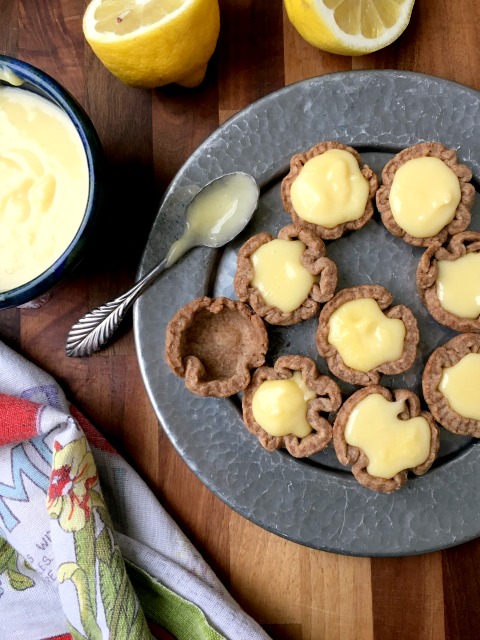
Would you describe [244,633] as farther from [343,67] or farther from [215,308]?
[343,67]

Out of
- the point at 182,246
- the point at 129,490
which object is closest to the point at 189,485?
the point at 129,490

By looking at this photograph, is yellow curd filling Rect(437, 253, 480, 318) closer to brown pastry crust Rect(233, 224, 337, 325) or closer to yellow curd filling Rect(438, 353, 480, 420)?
yellow curd filling Rect(438, 353, 480, 420)

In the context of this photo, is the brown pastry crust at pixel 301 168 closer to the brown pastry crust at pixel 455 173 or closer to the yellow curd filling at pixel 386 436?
the brown pastry crust at pixel 455 173

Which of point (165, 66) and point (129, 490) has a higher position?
point (165, 66)

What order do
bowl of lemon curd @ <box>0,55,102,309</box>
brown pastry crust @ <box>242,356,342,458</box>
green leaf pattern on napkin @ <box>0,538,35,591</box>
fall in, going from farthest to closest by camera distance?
green leaf pattern on napkin @ <box>0,538,35,591</box> → brown pastry crust @ <box>242,356,342,458</box> → bowl of lemon curd @ <box>0,55,102,309</box>

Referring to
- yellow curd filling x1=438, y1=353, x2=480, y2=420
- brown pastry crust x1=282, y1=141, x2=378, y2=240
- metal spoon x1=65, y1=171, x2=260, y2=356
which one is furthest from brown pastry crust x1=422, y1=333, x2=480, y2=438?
metal spoon x1=65, y1=171, x2=260, y2=356

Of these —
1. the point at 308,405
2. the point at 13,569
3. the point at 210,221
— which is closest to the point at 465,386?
the point at 308,405
